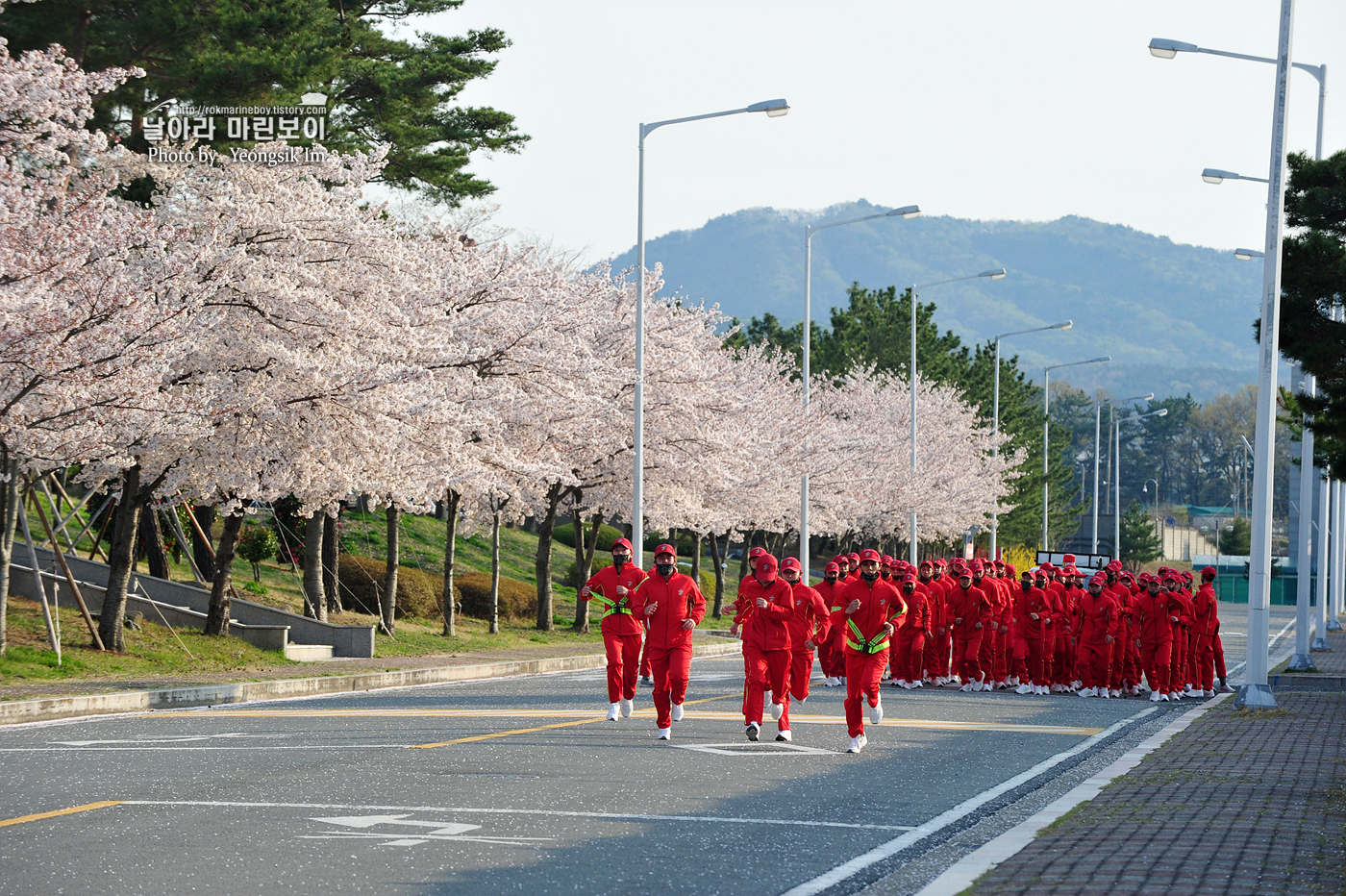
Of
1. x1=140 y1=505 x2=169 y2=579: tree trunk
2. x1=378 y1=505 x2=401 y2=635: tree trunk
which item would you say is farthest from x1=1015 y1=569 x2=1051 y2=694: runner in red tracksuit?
x1=140 y1=505 x2=169 y2=579: tree trunk

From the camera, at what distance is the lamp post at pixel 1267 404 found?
18.5 meters


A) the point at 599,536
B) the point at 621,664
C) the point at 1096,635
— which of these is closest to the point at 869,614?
the point at 621,664

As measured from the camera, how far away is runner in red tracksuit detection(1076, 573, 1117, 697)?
21719mm

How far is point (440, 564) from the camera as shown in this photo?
44.8m

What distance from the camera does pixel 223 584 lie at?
23719mm

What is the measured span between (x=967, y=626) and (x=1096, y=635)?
190 cm

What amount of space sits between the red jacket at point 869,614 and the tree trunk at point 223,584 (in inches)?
490

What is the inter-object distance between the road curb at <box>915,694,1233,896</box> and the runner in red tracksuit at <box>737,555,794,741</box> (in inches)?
121

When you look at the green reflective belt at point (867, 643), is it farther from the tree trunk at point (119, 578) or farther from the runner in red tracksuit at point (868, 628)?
the tree trunk at point (119, 578)

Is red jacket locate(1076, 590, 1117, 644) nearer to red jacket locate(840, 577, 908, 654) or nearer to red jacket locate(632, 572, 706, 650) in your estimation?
red jacket locate(840, 577, 908, 654)

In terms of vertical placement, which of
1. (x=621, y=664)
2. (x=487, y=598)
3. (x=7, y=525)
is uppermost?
(x=7, y=525)

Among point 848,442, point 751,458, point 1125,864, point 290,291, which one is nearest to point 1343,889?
point 1125,864

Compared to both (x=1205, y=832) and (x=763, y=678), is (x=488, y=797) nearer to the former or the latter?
(x=763, y=678)

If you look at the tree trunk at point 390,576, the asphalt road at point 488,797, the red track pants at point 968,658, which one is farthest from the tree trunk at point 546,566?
the asphalt road at point 488,797
